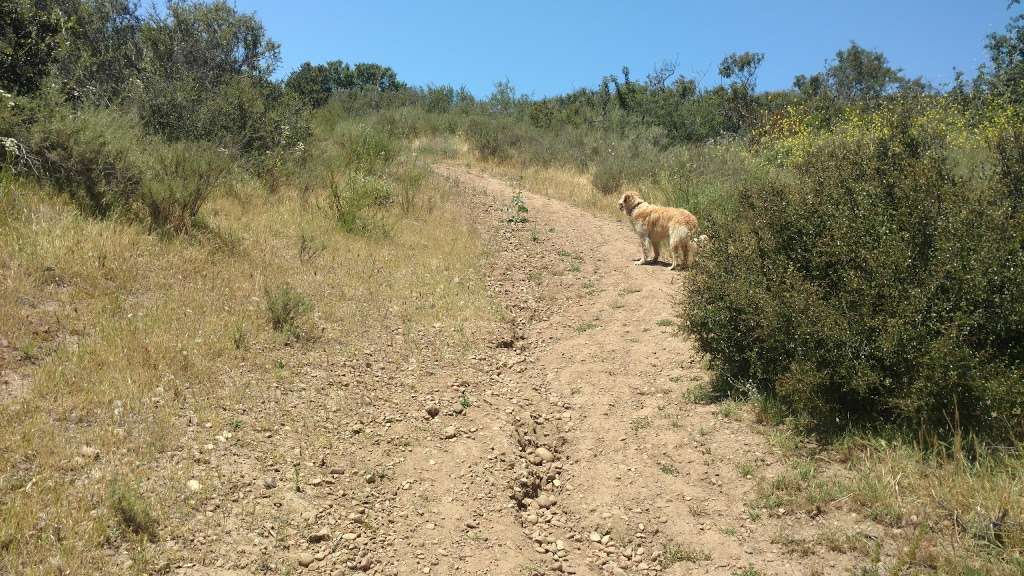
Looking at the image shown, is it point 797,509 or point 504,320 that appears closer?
point 797,509

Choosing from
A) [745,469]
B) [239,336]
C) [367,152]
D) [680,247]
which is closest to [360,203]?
[367,152]

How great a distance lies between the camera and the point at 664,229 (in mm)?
9688

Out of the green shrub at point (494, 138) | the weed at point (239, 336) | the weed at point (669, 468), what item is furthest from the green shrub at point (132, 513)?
the green shrub at point (494, 138)

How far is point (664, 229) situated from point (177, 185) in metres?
6.47

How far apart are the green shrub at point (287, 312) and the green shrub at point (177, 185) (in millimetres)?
1881

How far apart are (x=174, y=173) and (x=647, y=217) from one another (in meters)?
6.45

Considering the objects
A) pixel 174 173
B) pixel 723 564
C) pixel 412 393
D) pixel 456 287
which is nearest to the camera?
pixel 723 564

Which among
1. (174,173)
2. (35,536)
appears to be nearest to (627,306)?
(174,173)

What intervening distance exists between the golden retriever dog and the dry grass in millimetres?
2657

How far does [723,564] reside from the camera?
3852 millimetres

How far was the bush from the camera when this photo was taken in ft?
13.9

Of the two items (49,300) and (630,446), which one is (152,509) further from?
(630,446)

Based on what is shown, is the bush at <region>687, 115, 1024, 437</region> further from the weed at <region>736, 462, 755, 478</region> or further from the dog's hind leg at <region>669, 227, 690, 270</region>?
the dog's hind leg at <region>669, 227, 690, 270</region>

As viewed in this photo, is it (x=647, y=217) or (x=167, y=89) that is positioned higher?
(x=167, y=89)
